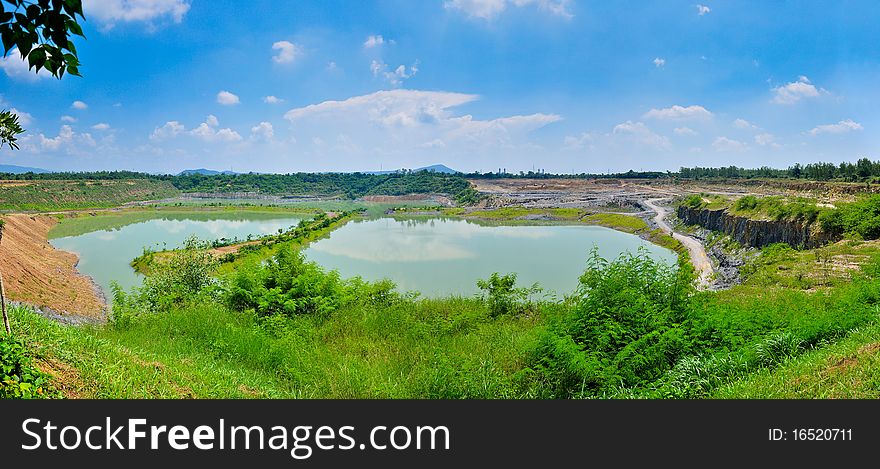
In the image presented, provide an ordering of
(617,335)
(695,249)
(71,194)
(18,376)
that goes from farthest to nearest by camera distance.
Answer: (71,194)
(695,249)
(617,335)
(18,376)

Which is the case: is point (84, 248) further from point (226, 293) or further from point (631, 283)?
point (631, 283)

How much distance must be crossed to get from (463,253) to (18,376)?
32.2 m

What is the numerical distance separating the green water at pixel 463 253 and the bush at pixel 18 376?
663 inches

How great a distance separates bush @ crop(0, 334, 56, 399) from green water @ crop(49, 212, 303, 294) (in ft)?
81.7

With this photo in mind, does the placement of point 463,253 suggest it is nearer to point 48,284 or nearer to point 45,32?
point 48,284

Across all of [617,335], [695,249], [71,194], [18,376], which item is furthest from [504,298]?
[71,194]

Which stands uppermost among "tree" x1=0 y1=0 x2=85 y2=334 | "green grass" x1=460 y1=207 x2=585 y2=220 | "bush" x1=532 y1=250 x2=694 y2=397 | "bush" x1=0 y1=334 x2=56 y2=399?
"tree" x1=0 y1=0 x2=85 y2=334

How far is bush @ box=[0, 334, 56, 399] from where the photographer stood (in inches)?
140

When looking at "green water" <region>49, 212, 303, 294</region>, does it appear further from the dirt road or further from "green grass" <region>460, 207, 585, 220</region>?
the dirt road

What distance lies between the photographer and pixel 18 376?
3738mm

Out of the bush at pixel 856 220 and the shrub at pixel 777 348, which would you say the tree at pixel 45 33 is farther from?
the bush at pixel 856 220

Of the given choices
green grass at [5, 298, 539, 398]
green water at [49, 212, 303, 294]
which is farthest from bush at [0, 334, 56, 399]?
green water at [49, 212, 303, 294]

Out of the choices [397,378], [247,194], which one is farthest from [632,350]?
[247,194]

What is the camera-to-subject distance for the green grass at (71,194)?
66.0m
